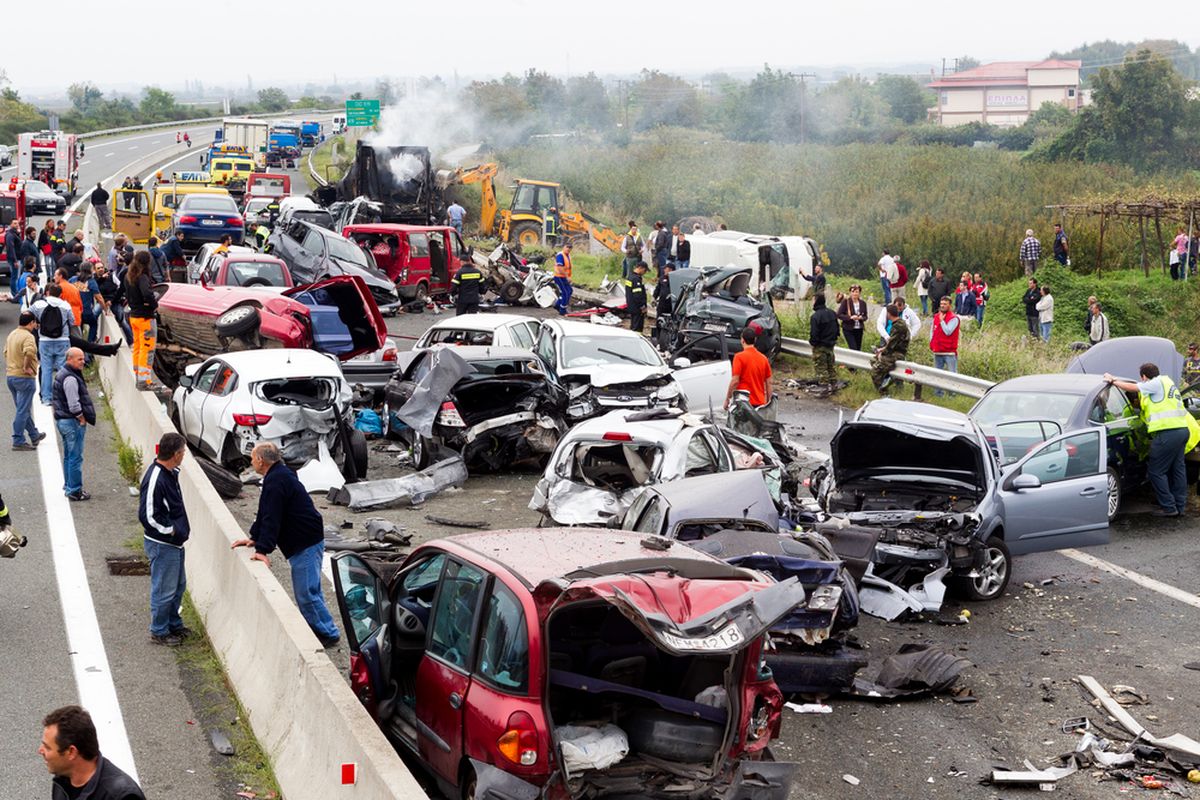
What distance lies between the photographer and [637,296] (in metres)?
27.3

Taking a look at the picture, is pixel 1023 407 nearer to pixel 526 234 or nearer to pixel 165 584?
pixel 165 584

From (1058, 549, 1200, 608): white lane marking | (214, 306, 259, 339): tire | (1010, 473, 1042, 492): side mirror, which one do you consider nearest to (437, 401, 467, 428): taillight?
(214, 306, 259, 339): tire

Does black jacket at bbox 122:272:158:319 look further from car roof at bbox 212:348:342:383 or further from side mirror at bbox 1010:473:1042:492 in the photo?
side mirror at bbox 1010:473:1042:492

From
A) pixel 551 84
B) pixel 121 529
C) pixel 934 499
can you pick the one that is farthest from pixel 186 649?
pixel 551 84

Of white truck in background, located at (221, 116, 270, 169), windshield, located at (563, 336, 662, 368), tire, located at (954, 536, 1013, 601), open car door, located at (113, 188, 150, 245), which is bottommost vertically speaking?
tire, located at (954, 536, 1013, 601)

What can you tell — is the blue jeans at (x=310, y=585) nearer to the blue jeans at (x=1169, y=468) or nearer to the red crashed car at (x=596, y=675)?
the red crashed car at (x=596, y=675)

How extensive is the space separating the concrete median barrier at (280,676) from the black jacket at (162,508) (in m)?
0.47

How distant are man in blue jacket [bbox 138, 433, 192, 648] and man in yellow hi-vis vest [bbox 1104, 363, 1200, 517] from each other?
33.4 ft

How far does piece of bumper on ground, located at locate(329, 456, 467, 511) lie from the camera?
1520 cm

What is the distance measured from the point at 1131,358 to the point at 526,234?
25.1 meters

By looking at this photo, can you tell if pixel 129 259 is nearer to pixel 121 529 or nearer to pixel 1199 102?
pixel 121 529

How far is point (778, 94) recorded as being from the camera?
364ft

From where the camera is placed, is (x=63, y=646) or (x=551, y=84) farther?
(x=551, y=84)

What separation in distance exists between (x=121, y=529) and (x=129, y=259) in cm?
1220
